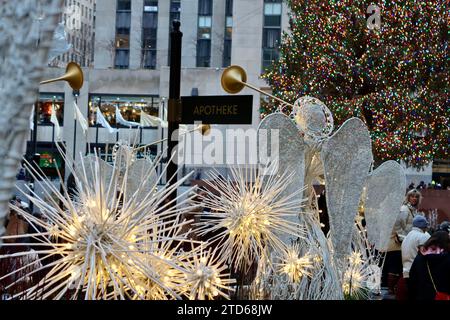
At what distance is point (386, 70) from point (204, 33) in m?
31.1

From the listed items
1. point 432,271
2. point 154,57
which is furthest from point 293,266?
point 154,57

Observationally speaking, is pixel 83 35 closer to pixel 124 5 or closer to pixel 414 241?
pixel 124 5

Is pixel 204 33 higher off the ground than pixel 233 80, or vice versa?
pixel 204 33

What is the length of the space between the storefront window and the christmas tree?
16.9 m

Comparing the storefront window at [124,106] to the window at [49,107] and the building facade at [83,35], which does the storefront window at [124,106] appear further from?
the building facade at [83,35]

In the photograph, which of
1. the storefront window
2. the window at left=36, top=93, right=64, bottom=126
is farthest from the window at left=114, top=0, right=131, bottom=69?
the window at left=36, top=93, right=64, bottom=126

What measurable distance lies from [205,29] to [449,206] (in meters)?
35.6

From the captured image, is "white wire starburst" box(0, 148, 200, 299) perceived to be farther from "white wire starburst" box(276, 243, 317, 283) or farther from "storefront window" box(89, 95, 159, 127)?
"storefront window" box(89, 95, 159, 127)

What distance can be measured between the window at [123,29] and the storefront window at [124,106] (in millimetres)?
13301

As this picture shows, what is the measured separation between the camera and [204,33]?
54688mm

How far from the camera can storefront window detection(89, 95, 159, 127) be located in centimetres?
4125

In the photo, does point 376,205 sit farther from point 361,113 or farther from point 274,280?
point 361,113

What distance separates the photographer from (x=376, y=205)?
889cm

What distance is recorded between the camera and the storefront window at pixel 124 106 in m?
41.2
